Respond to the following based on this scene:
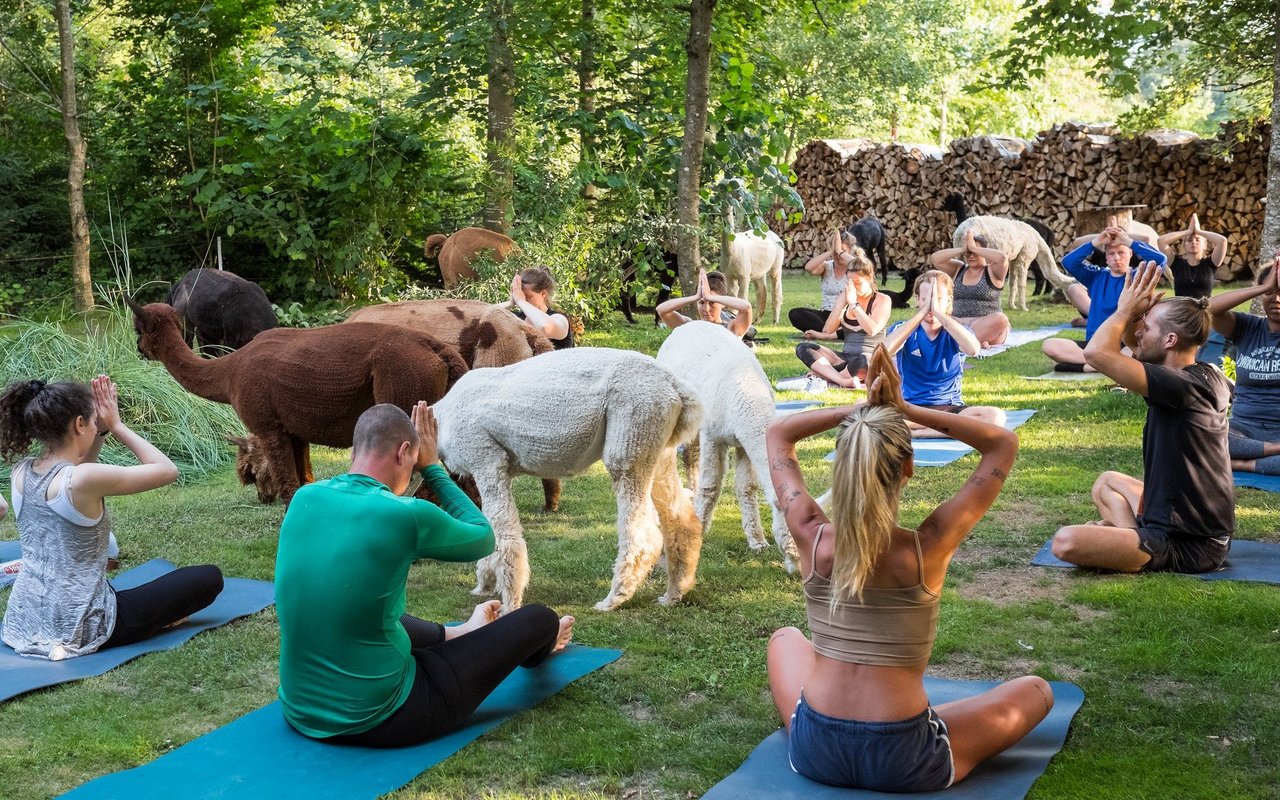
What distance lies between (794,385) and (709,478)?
16.4ft

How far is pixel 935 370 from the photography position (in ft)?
27.0

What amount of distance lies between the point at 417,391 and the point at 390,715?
2667mm

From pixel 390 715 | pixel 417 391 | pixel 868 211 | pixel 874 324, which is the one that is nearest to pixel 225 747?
pixel 390 715

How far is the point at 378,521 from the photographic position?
3.59m

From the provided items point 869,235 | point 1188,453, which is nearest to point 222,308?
point 1188,453

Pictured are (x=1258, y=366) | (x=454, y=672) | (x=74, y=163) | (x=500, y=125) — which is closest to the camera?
(x=454, y=672)

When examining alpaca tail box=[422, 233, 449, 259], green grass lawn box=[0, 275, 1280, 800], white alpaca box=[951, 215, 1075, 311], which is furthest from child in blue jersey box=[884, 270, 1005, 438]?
white alpaca box=[951, 215, 1075, 311]

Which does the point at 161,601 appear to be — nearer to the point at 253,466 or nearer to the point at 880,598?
the point at 253,466

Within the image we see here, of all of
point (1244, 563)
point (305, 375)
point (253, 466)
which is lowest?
point (1244, 563)

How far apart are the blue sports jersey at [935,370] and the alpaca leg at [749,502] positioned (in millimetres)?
2489

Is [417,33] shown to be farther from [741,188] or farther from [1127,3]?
[1127,3]

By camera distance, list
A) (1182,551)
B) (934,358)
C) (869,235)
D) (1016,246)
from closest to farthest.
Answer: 1. (1182,551)
2. (934,358)
3. (1016,246)
4. (869,235)

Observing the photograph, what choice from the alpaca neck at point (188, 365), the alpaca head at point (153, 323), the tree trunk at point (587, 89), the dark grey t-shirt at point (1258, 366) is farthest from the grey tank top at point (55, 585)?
the tree trunk at point (587, 89)

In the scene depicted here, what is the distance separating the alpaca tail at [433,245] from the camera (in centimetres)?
1309
